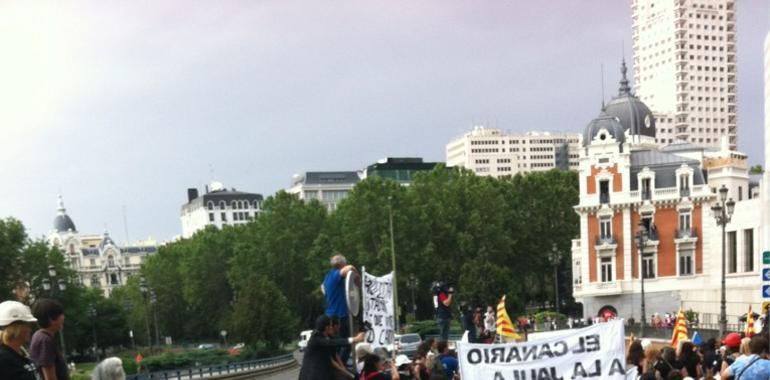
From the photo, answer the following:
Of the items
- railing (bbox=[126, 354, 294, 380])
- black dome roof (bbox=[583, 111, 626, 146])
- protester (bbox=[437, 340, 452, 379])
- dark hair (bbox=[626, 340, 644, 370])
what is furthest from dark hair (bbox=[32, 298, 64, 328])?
black dome roof (bbox=[583, 111, 626, 146])

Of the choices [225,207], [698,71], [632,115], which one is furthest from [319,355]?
[698,71]

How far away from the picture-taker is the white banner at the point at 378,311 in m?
11.8

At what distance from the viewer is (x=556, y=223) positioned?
213 ft

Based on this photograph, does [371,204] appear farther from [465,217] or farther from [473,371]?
[473,371]

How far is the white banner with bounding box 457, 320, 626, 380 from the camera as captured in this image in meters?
8.16

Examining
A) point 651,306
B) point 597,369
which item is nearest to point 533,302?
point 651,306

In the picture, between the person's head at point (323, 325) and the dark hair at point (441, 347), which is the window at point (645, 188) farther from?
the person's head at point (323, 325)

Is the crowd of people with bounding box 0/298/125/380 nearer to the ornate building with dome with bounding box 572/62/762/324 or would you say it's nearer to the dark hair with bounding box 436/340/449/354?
the dark hair with bounding box 436/340/449/354

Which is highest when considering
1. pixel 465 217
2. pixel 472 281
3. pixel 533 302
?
pixel 465 217

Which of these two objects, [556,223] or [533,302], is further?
[533,302]

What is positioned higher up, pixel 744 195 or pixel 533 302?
pixel 744 195

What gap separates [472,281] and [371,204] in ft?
32.1

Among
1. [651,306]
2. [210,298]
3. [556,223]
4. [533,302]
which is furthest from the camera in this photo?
[533,302]

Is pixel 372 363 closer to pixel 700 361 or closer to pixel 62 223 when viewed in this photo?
pixel 700 361
